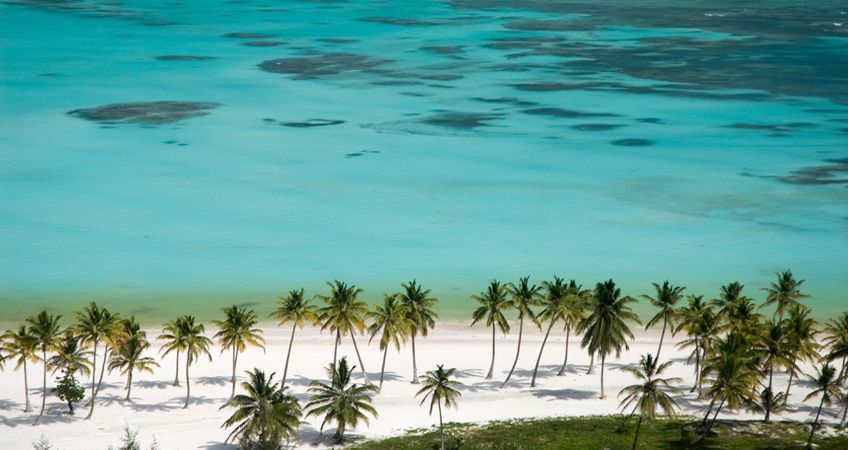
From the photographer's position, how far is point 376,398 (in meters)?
81.9

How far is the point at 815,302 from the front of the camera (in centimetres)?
11488

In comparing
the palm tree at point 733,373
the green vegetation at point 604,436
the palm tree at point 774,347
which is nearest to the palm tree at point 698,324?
the palm tree at point 774,347

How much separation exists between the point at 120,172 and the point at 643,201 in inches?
3098

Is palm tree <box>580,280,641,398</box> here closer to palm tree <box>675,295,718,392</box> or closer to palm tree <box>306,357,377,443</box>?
palm tree <box>675,295,718,392</box>

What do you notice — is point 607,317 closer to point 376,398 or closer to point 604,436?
point 604,436

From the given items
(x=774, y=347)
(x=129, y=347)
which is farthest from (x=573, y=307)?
(x=129, y=347)

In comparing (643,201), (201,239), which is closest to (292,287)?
(201,239)

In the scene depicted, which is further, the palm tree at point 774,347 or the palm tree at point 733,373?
the palm tree at point 774,347

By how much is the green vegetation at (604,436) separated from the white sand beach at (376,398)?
2766 millimetres

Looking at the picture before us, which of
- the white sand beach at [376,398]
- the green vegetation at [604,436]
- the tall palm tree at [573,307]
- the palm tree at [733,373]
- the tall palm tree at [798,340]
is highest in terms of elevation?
the tall palm tree at [573,307]

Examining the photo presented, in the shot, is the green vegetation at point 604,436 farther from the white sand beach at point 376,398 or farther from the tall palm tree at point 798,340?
the tall palm tree at point 798,340

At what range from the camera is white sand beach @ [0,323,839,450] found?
7419 cm

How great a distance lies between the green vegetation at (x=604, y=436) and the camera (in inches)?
2758

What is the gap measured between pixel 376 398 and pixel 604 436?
63.9 ft
